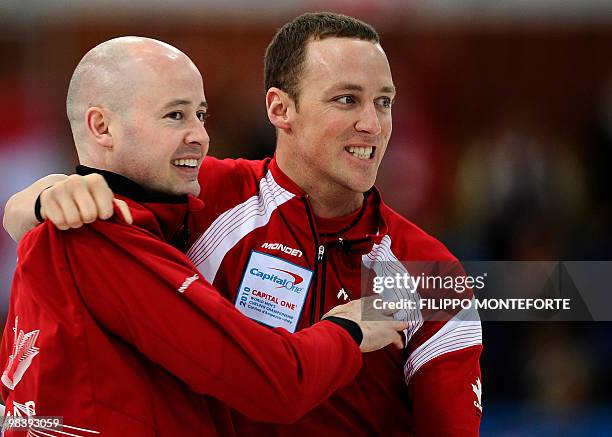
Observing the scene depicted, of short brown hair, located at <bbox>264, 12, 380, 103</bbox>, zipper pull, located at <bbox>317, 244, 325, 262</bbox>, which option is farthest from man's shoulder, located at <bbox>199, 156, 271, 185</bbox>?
zipper pull, located at <bbox>317, 244, 325, 262</bbox>

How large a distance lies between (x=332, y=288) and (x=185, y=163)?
2.45ft

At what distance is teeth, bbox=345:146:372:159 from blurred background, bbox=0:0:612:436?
3.64 meters

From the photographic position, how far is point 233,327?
2.61 m

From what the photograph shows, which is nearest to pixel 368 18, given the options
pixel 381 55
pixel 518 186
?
pixel 518 186

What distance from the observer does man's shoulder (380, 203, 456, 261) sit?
3434 mm

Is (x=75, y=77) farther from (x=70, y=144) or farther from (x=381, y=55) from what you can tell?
(x=70, y=144)

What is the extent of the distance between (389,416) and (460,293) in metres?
0.55

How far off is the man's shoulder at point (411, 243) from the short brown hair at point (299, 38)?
64cm

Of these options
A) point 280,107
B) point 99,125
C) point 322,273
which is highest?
point 280,107

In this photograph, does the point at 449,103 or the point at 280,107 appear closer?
the point at 280,107

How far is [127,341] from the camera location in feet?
8.82

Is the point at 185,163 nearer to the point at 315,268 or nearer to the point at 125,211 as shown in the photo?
the point at 125,211

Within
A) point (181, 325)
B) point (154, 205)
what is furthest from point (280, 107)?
point (181, 325)

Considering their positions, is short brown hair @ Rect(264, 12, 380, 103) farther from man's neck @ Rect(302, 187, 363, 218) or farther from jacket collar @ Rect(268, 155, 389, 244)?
man's neck @ Rect(302, 187, 363, 218)
